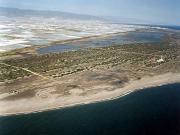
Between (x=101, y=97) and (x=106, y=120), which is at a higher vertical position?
(x=101, y=97)

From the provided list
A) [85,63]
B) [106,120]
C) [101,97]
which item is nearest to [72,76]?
[101,97]

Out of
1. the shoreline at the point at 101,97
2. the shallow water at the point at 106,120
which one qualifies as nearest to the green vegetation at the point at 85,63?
the shoreline at the point at 101,97

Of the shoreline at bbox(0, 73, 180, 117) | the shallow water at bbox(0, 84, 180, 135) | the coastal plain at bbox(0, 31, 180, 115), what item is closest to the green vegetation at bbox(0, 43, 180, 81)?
the coastal plain at bbox(0, 31, 180, 115)

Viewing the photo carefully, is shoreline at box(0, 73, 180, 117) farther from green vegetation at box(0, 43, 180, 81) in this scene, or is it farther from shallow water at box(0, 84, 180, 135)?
green vegetation at box(0, 43, 180, 81)

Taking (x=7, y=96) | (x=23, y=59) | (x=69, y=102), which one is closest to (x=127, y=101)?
(x=69, y=102)

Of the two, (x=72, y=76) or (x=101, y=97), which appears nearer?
(x=101, y=97)

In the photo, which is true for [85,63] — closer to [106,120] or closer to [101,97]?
[101,97]
